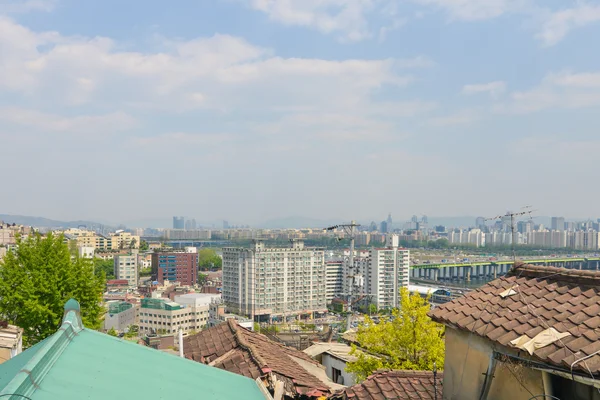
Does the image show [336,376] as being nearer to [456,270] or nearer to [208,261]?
[208,261]

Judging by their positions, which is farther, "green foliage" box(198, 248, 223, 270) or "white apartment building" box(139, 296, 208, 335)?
"green foliage" box(198, 248, 223, 270)

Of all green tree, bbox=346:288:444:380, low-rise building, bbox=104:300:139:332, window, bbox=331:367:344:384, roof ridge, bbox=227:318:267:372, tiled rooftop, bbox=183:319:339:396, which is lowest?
low-rise building, bbox=104:300:139:332

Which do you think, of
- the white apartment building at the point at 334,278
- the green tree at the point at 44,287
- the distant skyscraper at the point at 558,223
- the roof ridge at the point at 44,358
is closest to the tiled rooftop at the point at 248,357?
the roof ridge at the point at 44,358

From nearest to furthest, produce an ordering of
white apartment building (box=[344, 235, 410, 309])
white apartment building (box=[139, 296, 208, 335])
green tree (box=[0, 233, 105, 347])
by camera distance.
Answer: green tree (box=[0, 233, 105, 347]) → white apartment building (box=[139, 296, 208, 335]) → white apartment building (box=[344, 235, 410, 309])

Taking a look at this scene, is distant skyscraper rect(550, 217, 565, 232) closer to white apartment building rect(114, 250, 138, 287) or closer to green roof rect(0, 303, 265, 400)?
white apartment building rect(114, 250, 138, 287)

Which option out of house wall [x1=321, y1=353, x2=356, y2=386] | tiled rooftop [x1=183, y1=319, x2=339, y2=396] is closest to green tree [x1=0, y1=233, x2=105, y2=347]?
tiled rooftop [x1=183, y1=319, x2=339, y2=396]

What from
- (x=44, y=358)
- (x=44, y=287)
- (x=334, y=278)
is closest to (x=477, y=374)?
(x=44, y=358)

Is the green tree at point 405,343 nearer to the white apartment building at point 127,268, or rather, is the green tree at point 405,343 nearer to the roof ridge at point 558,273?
the roof ridge at point 558,273
